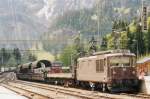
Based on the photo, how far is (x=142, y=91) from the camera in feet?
141

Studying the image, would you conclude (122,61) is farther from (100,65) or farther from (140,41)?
(140,41)

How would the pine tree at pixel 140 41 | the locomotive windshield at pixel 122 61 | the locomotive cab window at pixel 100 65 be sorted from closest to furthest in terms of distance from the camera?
1. the locomotive windshield at pixel 122 61
2. the locomotive cab window at pixel 100 65
3. the pine tree at pixel 140 41

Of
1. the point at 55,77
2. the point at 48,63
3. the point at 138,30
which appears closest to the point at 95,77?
the point at 55,77

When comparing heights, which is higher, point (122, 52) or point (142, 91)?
point (122, 52)

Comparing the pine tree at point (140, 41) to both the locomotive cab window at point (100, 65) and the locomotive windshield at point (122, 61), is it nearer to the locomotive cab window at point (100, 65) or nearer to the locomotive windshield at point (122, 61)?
the locomotive cab window at point (100, 65)

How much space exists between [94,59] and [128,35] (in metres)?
83.9

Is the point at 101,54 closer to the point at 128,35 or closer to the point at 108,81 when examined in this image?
the point at 108,81

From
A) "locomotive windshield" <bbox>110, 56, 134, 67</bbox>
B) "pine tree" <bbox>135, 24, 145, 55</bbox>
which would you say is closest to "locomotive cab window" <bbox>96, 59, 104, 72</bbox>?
"locomotive windshield" <bbox>110, 56, 134, 67</bbox>

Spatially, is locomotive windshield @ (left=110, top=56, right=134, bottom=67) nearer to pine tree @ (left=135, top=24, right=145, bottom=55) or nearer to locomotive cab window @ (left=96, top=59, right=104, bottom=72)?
locomotive cab window @ (left=96, top=59, right=104, bottom=72)

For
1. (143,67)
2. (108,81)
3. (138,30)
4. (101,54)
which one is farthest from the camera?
(138,30)

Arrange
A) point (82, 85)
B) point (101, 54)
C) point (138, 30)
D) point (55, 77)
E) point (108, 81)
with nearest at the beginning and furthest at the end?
point (108, 81) → point (101, 54) → point (82, 85) → point (55, 77) → point (138, 30)

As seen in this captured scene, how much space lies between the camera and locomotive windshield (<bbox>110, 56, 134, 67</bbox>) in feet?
143

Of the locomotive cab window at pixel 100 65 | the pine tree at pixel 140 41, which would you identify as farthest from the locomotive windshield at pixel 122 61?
the pine tree at pixel 140 41

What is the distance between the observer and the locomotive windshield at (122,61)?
43.7 meters
